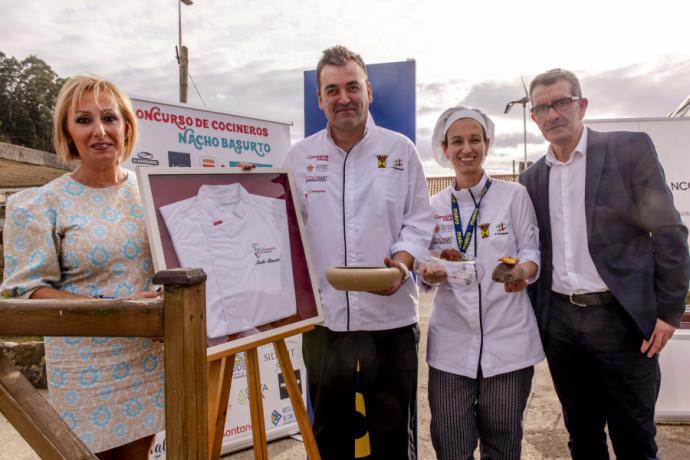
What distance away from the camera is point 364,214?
6.61 feet

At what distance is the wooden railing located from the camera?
45.3 inches

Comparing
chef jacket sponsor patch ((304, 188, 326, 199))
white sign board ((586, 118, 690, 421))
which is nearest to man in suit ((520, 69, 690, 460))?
chef jacket sponsor patch ((304, 188, 326, 199))

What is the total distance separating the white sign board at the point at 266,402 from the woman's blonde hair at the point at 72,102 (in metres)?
1.79

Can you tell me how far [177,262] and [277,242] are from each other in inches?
16.2

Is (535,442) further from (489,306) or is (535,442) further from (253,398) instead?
(253,398)

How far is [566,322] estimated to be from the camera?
2.09 m

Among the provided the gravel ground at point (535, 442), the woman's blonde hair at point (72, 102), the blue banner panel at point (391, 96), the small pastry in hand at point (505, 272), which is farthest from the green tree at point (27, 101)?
the small pastry in hand at point (505, 272)

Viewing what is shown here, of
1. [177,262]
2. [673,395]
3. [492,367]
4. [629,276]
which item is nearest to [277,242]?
[177,262]

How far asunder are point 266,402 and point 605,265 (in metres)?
2.29

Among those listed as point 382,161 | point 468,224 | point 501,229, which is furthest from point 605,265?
point 382,161

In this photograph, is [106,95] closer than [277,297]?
Yes

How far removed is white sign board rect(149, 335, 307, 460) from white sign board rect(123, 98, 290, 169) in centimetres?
127

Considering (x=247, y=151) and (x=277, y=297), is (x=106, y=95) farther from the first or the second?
(x=247, y=151)

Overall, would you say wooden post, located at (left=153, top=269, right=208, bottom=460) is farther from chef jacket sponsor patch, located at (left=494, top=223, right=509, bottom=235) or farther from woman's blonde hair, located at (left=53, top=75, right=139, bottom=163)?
chef jacket sponsor patch, located at (left=494, top=223, right=509, bottom=235)
